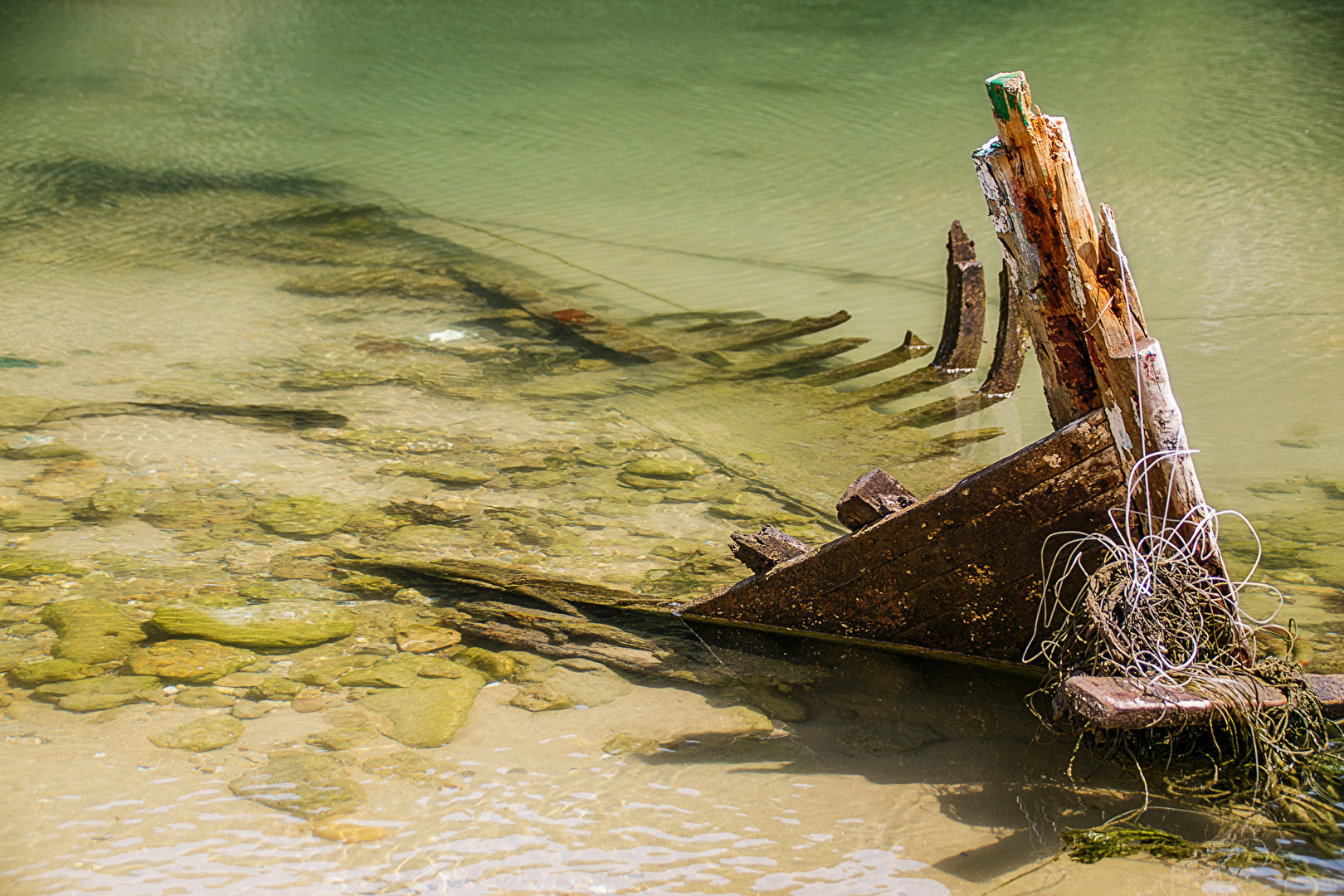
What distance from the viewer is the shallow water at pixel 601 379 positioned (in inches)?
117

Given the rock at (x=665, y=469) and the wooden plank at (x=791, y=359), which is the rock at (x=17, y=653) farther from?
the wooden plank at (x=791, y=359)

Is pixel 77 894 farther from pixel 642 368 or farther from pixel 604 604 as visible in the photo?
pixel 642 368

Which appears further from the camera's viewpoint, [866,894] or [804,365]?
[804,365]

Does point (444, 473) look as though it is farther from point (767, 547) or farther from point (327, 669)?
point (767, 547)

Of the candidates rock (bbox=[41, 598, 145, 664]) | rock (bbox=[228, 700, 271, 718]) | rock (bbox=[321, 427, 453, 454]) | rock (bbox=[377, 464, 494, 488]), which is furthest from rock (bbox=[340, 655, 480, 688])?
rock (bbox=[321, 427, 453, 454])

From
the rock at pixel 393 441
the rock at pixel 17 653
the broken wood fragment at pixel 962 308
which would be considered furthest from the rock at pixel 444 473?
the broken wood fragment at pixel 962 308

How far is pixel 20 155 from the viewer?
12242 millimetres

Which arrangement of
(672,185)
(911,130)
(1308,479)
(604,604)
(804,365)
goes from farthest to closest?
1. (911,130)
2. (672,185)
3. (804,365)
4. (1308,479)
5. (604,604)

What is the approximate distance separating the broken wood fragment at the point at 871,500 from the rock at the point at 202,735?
1.85 metres

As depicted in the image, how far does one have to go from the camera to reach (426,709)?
344 cm

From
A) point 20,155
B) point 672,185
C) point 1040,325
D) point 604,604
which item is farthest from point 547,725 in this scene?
point 20,155

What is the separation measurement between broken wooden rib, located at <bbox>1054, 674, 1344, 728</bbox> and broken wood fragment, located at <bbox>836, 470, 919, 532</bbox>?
0.78 m

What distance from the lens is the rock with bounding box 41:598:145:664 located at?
3660mm

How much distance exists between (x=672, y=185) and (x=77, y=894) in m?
9.23
